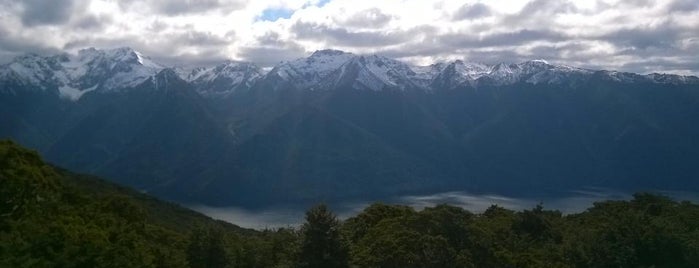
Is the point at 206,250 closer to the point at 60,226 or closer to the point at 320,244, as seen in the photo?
the point at 320,244

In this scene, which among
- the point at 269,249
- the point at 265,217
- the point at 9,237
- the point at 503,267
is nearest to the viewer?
the point at 9,237

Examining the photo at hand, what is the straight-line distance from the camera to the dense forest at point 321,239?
2828cm

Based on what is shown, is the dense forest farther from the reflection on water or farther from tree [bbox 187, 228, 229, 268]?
the reflection on water

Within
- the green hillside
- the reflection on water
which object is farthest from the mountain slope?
the reflection on water

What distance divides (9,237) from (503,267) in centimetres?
2526

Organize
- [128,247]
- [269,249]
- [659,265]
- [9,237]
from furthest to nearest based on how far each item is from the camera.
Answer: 1. [269,249]
2. [659,265]
3. [128,247]
4. [9,237]

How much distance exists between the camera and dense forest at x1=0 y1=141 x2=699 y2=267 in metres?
28.3

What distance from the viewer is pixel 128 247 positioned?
106 feet

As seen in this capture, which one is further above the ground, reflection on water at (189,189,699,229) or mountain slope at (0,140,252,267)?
mountain slope at (0,140,252,267)

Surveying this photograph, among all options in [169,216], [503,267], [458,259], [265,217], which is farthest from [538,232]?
[265,217]

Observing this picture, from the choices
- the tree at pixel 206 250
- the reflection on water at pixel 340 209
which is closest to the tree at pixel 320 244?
the tree at pixel 206 250

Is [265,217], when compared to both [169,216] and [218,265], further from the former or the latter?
[218,265]

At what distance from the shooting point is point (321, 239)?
33719 millimetres

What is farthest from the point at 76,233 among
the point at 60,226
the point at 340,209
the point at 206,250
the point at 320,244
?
the point at 340,209
